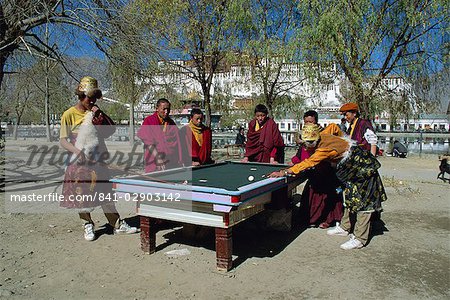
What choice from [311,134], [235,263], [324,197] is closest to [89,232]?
[235,263]

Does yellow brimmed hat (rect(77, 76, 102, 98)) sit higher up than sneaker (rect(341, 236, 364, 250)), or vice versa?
yellow brimmed hat (rect(77, 76, 102, 98))

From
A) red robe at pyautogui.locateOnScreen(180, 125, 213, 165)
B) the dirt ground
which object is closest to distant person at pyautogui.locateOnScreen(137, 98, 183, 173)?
red robe at pyautogui.locateOnScreen(180, 125, 213, 165)

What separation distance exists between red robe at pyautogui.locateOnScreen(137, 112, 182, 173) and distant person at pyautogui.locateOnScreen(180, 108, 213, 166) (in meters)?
0.20

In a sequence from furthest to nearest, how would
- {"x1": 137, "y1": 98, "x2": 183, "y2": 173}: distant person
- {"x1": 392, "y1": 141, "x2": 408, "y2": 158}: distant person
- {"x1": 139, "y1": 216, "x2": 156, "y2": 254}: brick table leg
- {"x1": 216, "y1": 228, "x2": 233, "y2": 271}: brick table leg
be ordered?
{"x1": 392, "y1": 141, "x2": 408, "y2": 158}: distant person
{"x1": 137, "y1": 98, "x2": 183, "y2": 173}: distant person
{"x1": 139, "y1": 216, "x2": 156, "y2": 254}: brick table leg
{"x1": 216, "y1": 228, "x2": 233, "y2": 271}: brick table leg

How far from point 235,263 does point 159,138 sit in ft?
7.57

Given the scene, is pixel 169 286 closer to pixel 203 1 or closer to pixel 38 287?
pixel 38 287

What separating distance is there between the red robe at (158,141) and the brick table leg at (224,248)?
→ 2.11 metres

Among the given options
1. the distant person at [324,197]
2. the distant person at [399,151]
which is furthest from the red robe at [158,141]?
the distant person at [399,151]

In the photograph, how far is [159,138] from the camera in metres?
5.59

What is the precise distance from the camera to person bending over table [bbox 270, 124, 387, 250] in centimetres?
445

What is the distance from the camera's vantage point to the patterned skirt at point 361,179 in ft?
14.7

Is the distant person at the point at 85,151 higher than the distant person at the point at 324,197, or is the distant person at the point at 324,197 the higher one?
the distant person at the point at 85,151

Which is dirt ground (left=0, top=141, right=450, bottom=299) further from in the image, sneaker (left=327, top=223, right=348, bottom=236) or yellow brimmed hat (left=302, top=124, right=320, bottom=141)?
yellow brimmed hat (left=302, top=124, right=320, bottom=141)

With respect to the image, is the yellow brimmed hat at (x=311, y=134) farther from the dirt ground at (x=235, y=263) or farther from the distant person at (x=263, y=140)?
the distant person at (x=263, y=140)
